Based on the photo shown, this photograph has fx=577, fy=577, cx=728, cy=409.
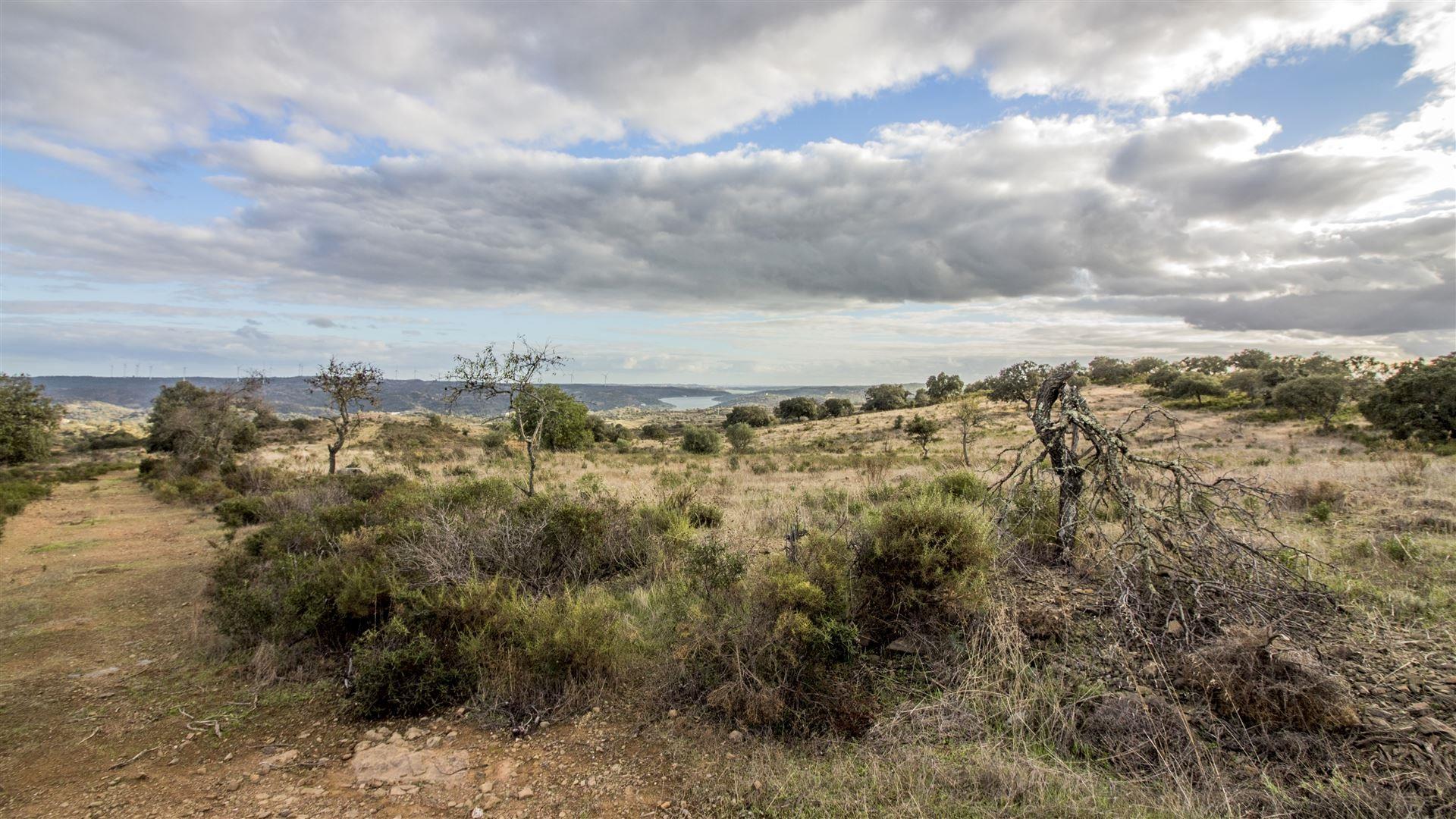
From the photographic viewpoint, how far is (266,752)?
477cm

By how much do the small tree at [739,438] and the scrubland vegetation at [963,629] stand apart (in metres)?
25.1

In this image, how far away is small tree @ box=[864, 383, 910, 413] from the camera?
62.8 metres

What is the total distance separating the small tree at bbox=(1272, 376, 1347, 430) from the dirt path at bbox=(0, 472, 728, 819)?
44.5m

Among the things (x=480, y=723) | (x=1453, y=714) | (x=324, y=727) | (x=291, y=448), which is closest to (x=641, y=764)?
(x=480, y=723)

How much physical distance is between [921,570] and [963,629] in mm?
633

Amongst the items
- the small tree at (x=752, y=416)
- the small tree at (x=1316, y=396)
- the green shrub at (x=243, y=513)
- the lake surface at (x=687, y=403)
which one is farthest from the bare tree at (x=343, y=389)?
the lake surface at (x=687, y=403)

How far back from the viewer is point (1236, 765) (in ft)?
12.6

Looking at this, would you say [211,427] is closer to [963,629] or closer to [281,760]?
[281,760]

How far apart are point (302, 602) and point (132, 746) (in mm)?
1818

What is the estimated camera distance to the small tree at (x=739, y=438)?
3586 cm

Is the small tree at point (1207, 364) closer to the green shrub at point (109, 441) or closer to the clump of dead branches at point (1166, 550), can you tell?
the clump of dead branches at point (1166, 550)

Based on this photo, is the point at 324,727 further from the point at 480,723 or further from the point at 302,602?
the point at 302,602

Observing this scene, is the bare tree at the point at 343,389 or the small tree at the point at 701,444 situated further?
the small tree at the point at 701,444

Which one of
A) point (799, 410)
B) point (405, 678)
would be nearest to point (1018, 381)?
point (405, 678)
